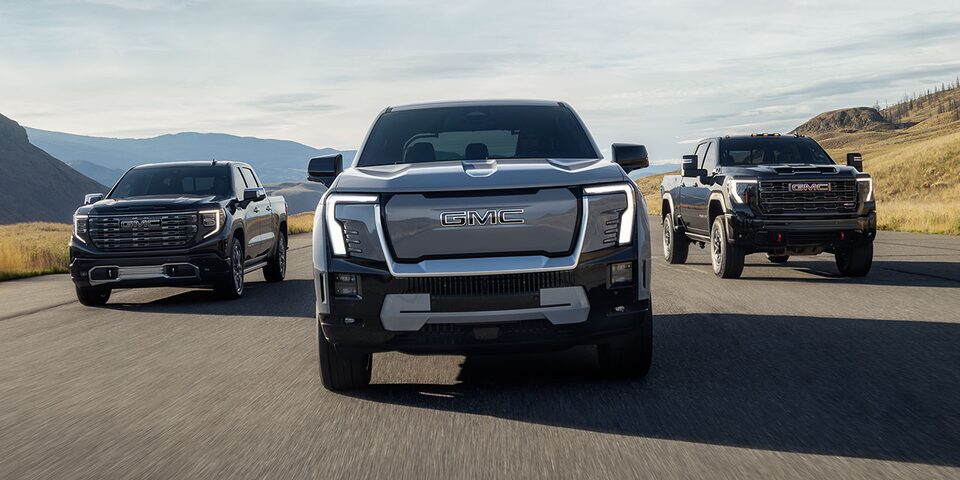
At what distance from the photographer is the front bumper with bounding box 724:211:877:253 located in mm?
13312

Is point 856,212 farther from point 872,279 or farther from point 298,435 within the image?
point 298,435

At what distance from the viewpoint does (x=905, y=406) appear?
18.9 feet

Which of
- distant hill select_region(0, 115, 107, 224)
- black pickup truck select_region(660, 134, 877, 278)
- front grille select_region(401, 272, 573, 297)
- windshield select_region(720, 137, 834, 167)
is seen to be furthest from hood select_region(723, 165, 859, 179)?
distant hill select_region(0, 115, 107, 224)

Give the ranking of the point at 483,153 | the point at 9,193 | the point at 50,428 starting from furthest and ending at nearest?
the point at 9,193 < the point at 483,153 < the point at 50,428

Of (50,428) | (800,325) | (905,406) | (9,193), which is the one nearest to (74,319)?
(50,428)

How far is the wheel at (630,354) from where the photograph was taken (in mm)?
6414

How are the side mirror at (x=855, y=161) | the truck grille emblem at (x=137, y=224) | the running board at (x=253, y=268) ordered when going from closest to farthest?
the truck grille emblem at (x=137, y=224) < the running board at (x=253, y=268) < the side mirror at (x=855, y=161)

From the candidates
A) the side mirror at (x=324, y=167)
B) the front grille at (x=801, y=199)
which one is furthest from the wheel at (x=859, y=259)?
the side mirror at (x=324, y=167)

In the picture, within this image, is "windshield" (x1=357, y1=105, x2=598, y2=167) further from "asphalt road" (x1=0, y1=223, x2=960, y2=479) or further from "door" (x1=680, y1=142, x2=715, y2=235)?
"door" (x1=680, y1=142, x2=715, y2=235)

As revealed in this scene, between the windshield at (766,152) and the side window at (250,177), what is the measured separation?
7.17 metres

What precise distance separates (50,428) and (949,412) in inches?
200

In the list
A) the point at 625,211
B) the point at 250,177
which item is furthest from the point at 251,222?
the point at 625,211

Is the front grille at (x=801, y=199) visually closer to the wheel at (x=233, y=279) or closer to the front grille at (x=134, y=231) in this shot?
the wheel at (x=233, y=279)

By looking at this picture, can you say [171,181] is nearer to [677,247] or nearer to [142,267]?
[142,267]
